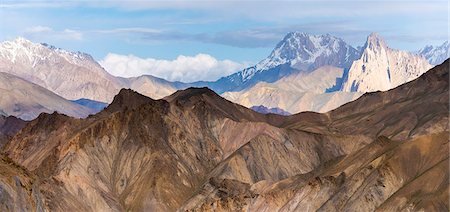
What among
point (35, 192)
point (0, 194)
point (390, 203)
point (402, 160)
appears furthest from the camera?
point (402, 160)

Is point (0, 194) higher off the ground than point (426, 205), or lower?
higher

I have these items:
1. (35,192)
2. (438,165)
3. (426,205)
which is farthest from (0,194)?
(438,165)

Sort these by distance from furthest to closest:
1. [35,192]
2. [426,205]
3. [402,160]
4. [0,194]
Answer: [402,160] → [426,205] → [35,192] → [0,194]

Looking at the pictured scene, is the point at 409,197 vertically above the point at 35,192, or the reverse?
the point at 35,192

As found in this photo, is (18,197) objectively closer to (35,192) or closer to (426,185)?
(35,192)

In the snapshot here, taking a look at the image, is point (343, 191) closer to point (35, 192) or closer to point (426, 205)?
point (426, 205)

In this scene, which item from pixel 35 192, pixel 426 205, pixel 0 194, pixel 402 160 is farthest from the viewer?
pixel 402 160

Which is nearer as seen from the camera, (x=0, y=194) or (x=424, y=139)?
(x=0, y=194)

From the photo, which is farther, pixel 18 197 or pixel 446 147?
pixel 446 147

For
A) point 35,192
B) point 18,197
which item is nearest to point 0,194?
point 18,197

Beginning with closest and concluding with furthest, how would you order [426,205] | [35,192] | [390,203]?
1. [35,192]
2. [426,205]
3. [390,203]
